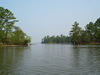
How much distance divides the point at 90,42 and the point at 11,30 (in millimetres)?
55077

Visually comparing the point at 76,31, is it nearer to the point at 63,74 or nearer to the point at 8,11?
the point at 8,11

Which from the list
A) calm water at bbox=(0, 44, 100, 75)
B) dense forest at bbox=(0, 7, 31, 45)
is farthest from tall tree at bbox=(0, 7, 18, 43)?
calm water at bbox=(0, 44, 100, 75)

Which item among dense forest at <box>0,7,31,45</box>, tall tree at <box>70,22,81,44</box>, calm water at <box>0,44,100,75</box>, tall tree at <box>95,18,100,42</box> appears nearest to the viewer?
calm water at <box>0,44,100,75</box>

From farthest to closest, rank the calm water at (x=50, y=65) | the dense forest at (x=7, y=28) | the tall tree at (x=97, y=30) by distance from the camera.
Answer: the tall tree at (x=97, y=30), the dense forest at (x=7, y=28), the calm water at (x=50, y=65)

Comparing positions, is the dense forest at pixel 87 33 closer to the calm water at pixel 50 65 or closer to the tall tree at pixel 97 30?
the tall tree at pixel 97 30

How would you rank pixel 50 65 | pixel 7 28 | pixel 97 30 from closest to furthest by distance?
pixel 50 65 < pixel 7 28 < pixel 97 30

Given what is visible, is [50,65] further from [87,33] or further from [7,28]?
[87,33]

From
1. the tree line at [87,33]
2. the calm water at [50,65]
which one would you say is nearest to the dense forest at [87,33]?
the tree line at [87,33]

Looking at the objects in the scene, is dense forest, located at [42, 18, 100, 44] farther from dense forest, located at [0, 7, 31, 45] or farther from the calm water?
the calm water

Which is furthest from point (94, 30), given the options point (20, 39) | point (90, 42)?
point (20, 39)

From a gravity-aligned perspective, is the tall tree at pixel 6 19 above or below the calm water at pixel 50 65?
above

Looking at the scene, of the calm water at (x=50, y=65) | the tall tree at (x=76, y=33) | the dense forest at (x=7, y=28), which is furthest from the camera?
the tall tree at (x=76, y=33)

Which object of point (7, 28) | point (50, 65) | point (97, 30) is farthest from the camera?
point (97, 30)

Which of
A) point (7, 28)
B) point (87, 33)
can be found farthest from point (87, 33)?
point (7, 28)
